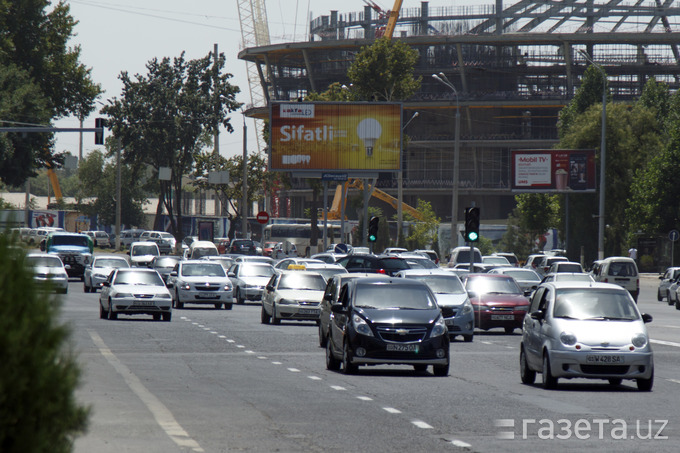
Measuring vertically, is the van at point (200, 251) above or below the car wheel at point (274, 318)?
above

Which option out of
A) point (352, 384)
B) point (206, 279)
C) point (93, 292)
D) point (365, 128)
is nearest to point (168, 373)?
point (352, 384)

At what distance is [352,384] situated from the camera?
17594 mm

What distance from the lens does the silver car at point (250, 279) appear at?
148ft

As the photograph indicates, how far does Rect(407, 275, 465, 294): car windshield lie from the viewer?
94.0 ft

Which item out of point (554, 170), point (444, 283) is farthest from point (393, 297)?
point (554, 170)

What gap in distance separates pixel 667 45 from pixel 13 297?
11393 cm

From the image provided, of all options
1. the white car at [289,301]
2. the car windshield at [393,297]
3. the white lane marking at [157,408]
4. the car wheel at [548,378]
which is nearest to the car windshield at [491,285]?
the white car at [289,301]

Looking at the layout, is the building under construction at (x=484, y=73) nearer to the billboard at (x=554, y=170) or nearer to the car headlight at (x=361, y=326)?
the billboard at (x=554, y=170)

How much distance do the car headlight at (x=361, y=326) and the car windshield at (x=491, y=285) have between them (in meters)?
12.9

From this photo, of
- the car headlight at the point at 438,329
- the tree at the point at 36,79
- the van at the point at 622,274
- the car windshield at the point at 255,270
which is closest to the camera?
the car headlight at the point at 438,329

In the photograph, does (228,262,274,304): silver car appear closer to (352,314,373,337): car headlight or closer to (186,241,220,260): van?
(186,241,220,260): van

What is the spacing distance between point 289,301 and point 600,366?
1729 centimetres

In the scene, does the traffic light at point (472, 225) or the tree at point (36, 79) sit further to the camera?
the tree at point (36, 79)

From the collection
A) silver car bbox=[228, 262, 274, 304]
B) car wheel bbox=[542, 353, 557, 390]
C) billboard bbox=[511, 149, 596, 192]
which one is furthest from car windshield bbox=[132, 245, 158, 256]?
car wheel bbox=[542, 353, 557, 390]
